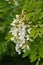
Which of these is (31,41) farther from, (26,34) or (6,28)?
(6,28)

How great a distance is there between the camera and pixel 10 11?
2697mm

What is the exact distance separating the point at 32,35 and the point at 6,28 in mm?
956

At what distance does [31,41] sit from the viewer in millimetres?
2184

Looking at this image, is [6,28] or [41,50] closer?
[41,50]

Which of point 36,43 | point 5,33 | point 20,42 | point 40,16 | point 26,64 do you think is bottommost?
point 26,64

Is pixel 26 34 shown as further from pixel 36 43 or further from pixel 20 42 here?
pixel 36 43

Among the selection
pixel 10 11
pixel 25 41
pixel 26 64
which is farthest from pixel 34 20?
pixel 26 64

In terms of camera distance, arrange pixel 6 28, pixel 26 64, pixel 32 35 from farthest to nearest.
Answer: pixel 26 64 → pixel 6 28 → pixel 32 35

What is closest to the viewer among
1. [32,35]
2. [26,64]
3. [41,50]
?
[32,35]

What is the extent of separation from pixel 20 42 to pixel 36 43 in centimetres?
26

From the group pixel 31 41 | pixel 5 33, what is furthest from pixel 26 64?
pixel 31 41

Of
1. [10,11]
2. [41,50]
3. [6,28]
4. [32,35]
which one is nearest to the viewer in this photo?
[32,35]

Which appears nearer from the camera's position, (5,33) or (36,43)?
(36,43)

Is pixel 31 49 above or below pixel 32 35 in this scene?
below
